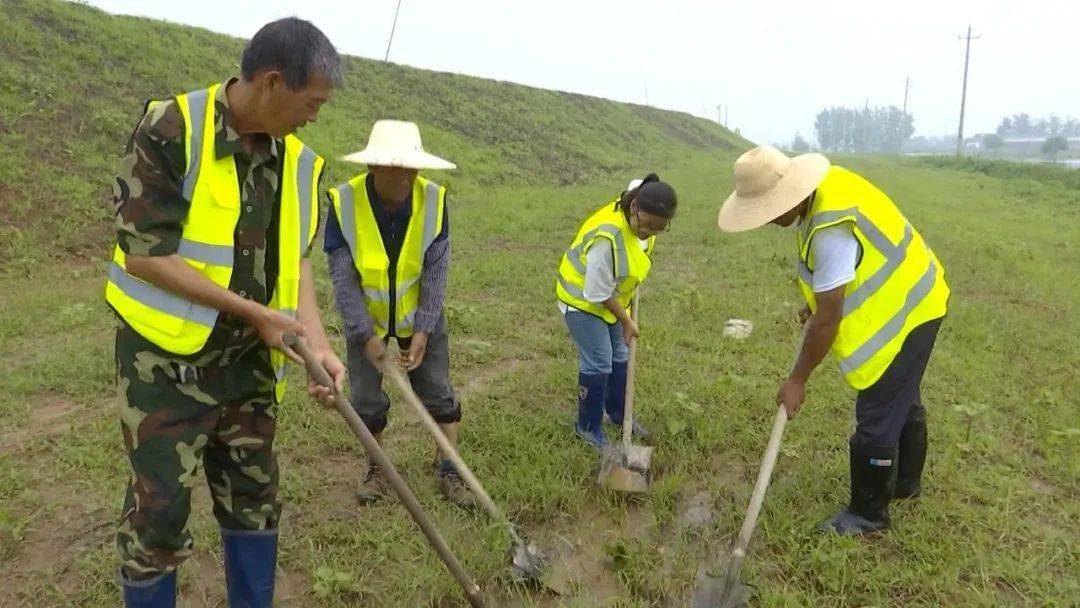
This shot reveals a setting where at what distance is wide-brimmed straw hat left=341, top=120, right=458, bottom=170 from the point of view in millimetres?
2500

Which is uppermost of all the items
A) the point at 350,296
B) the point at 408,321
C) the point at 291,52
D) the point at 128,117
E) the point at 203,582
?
the point at 128,117

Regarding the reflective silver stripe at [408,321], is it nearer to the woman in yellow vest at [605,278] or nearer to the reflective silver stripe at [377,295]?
the reflective silver stripe at [377,295]

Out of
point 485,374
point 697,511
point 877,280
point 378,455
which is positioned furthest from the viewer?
point 485,374

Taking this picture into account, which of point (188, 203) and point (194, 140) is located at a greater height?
point (194, 140)

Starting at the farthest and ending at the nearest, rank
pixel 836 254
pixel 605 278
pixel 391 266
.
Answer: pixel 605 278 < pixel 391 266 < pixel 836 254

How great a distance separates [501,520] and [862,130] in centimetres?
12340

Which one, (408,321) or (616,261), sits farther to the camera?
(616,261)

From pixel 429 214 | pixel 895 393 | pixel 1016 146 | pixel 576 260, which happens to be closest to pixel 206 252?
pixel 429 214

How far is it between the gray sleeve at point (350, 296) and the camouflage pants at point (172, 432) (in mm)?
808

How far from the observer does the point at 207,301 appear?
1.65 m

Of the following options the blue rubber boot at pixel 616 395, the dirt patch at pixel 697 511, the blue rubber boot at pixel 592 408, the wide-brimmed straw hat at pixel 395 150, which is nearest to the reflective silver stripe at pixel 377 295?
the wide-brimmed straw hat at pixel 395 150

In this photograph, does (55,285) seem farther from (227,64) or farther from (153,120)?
(227,64)

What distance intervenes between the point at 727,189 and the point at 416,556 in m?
15.1

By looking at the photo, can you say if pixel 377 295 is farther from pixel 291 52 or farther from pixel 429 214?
pixel 291 52
